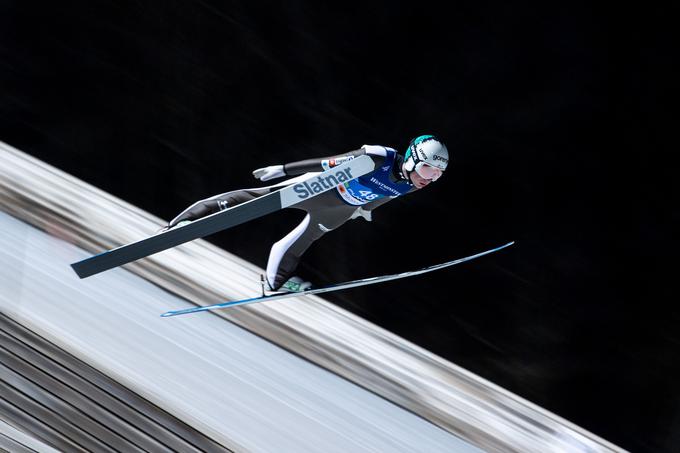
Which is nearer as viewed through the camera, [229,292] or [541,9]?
[541,9]

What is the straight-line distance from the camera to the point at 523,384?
3082 mm

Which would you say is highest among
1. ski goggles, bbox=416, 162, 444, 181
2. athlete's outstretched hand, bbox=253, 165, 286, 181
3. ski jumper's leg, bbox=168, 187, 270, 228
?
ski goggles, bbox=416, 162, 444, 181

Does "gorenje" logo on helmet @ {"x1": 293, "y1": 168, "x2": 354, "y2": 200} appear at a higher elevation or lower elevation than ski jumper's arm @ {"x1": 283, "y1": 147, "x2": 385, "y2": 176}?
lower

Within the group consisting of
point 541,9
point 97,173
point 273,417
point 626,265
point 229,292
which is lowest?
point 273,417

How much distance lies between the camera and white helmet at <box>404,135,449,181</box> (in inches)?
85.6

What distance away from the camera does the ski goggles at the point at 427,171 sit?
7.22ft

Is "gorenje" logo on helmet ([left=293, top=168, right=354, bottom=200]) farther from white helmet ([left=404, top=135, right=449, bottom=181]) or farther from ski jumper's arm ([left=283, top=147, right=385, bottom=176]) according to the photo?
white helmet ([left=404, top=135, right=449, bottom=181])

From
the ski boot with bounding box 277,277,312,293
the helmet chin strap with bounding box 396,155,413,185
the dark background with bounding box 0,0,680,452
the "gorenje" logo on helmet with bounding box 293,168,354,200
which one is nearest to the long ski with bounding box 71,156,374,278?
the "gorenje" logo on helmet with bounding box 293,168,354,200

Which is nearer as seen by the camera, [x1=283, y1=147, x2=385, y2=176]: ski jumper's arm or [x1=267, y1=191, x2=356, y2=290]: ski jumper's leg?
[x1=283, y1=147, x2=385, y2=176]: ski jumper's arm

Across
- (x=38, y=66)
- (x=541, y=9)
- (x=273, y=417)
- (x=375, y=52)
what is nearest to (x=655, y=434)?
(x=273, y=417)

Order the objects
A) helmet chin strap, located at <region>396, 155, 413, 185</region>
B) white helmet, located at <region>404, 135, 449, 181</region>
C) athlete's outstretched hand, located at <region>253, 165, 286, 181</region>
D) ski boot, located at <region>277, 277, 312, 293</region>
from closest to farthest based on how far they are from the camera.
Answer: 1. white helmet, located at <region>404, 135, 449, 181</region>
2. helmet chin strap, located at <region>396, 155, 413, 185</region>
3. athlete's outstretched hand, located at <region>253, 165, 286, 181</region>
4. ski boot, located at <region>277, 277, 312, 293</region>

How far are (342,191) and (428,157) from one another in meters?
0.42

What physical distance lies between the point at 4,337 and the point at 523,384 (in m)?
2.77

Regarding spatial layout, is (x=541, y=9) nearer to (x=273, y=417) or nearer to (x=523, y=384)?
(x=523, y=384)
